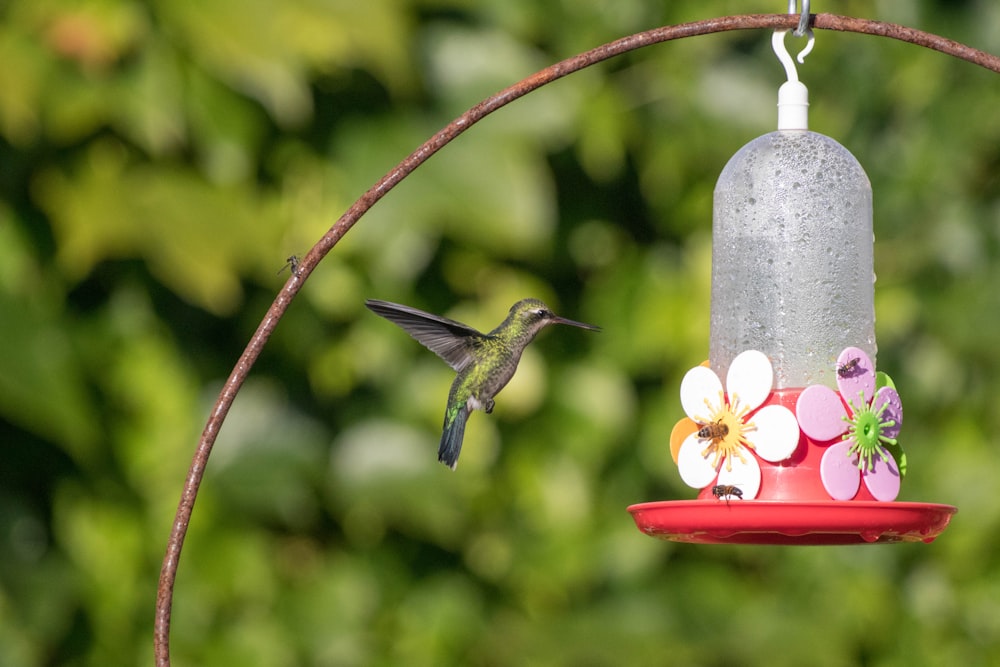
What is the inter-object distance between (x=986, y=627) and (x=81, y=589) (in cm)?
248

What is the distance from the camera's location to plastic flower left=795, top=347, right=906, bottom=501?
1.95 meters

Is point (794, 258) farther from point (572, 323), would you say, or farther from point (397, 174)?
point (397, 174)

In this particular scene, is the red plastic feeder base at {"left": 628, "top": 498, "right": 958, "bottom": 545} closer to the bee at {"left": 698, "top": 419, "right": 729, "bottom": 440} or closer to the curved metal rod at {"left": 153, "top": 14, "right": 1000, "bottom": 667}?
the bee at {"left": 698, "top": 419, "right": 729, "bottom": 440}

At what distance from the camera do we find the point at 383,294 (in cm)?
312

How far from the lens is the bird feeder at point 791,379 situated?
1795 mm

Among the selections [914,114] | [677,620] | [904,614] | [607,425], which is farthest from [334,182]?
[904,614]

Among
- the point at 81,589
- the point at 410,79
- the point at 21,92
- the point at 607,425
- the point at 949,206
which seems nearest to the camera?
the point at 21,92

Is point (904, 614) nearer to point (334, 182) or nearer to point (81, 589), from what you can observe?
point (334, 182)

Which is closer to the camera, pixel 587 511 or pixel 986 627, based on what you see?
pixel 587 511

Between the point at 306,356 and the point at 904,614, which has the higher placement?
the point at 306,356

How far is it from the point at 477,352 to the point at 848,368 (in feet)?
1.93

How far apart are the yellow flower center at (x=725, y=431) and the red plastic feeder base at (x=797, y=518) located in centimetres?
17

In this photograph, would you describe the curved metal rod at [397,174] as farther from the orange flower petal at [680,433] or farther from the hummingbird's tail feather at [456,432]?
the orange flower petal at [680,433]

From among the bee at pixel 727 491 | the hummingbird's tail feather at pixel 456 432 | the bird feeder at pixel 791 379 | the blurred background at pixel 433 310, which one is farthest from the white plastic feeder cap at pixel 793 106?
the blurred background at pixel 433 310
